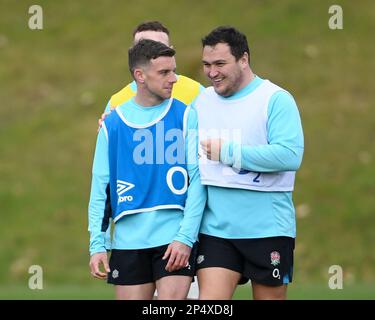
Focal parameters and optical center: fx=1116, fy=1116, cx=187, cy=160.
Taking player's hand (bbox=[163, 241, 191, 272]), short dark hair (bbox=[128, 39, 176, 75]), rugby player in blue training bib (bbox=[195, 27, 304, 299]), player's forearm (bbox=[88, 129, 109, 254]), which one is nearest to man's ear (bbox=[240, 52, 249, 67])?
rugby player in blue training bib (bbox=[195, 27, 304, 299])

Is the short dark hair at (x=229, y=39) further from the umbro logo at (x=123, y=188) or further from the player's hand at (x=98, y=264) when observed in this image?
the player's hand at (x=98, y=264)

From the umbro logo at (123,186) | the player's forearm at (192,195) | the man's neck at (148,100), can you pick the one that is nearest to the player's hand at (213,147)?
the player's forearm at (192,195)

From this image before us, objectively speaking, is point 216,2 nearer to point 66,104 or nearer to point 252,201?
point 66,104

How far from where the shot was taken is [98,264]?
22.9 feet

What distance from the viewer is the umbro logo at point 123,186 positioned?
23.0 feet

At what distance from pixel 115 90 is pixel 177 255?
1416 cm

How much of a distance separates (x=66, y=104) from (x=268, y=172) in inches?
565

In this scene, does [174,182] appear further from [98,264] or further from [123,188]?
[98,264]

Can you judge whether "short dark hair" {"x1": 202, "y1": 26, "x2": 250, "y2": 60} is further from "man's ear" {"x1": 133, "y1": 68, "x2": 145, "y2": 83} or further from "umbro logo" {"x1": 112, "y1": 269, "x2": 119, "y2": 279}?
"umbro logo" {"x1": 112, "y1": 269, "x2": 119, "y2": 279}

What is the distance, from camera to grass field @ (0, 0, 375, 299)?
690 inches

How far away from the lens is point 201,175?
6.99 meters

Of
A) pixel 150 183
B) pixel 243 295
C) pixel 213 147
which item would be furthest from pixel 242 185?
pixel 243 295

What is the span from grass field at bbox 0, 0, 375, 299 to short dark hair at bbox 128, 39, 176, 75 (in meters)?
9.32

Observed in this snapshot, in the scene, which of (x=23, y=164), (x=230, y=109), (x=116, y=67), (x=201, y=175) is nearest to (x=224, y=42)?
(x=230, y=109)
